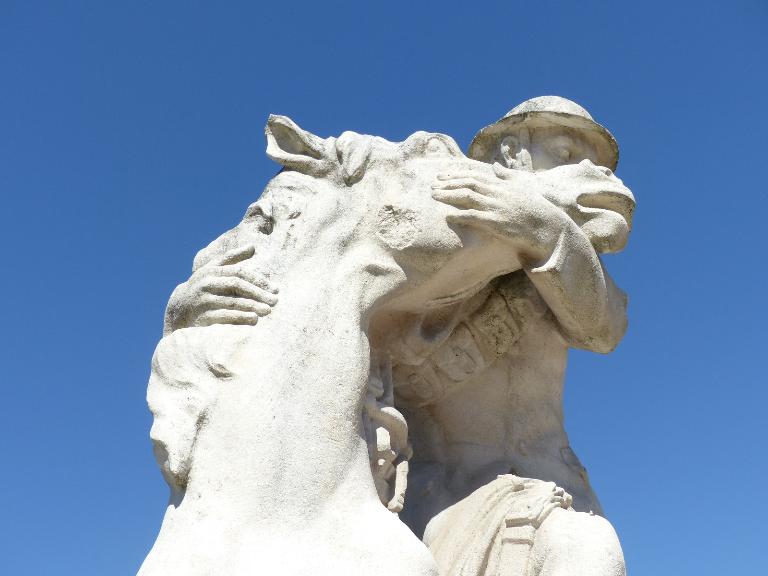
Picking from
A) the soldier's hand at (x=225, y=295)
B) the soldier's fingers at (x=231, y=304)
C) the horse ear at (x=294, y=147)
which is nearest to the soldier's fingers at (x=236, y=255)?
the soldier's hand at (x=225, y=295)

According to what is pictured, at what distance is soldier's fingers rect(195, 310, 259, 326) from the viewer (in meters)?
4.15

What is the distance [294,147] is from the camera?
4672mm

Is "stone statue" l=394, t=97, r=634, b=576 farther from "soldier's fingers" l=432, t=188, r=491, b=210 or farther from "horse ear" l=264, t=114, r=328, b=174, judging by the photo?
"horse ear" l=264, t=114, r=328, b=174

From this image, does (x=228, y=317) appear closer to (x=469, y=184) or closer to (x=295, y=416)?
(x=295, y=416)

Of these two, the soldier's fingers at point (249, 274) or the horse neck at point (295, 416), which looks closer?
the horse neck at point (295, 416)

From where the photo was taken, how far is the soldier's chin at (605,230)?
15.7 ft

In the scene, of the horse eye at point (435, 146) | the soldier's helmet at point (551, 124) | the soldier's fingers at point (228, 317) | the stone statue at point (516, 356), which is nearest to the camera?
the soldier's fingers at point (228, 317)

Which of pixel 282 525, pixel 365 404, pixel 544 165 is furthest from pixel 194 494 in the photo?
pixel 544 165

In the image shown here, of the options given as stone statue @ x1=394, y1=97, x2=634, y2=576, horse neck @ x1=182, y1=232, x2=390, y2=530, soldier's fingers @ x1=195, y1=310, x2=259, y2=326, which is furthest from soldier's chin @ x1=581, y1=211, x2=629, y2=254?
soldier's fingers @ x1=195, y1=310, x2=259, y2=326

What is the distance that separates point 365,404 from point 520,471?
3.31ft

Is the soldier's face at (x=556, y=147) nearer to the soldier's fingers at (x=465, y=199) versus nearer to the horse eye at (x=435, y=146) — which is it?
the horse eye at (x=435, y=146)

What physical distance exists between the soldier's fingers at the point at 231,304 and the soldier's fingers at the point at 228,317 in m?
0.02

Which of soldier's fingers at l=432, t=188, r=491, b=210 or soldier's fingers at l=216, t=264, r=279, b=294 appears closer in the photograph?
soldier's fingers at l=216, t=264, r=279, b=294

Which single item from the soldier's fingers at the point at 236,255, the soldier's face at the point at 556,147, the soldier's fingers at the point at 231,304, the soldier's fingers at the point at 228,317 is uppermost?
the soldier's face at the point at 556,147
